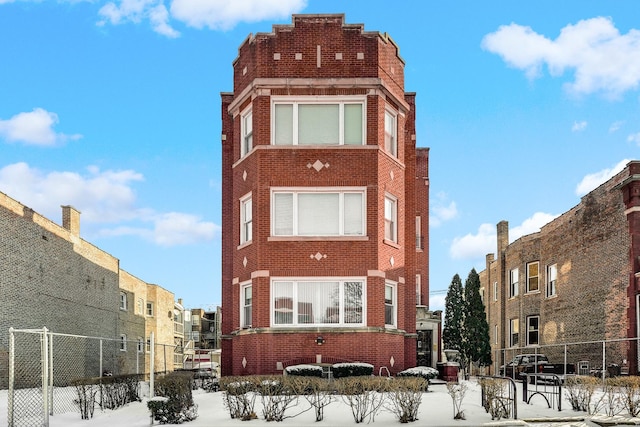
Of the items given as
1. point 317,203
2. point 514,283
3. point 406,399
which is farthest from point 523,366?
point 406,399

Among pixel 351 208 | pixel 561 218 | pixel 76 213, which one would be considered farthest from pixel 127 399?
pixel 561 218

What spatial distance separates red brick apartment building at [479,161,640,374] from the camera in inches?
1161

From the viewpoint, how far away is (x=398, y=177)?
27.0 metres

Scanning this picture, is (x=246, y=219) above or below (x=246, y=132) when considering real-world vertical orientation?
below

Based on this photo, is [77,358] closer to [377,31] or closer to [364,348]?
[364,348]

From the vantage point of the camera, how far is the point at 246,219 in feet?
86.6

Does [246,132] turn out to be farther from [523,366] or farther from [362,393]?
[523,366]

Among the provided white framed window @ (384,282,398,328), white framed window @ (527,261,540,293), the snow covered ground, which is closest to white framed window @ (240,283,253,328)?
white framed window @ (384,282,398,328)

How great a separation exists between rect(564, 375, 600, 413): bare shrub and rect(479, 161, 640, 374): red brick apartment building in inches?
220

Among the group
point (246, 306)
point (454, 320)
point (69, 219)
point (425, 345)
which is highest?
point (69, 219)

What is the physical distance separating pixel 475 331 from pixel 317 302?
21893mm

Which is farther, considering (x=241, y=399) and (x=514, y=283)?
(x=514, y=283)

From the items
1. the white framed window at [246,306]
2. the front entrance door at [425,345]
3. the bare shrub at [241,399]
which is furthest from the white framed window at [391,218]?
the bare shrub at [241,399]

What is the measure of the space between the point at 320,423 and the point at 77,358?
25.4m
